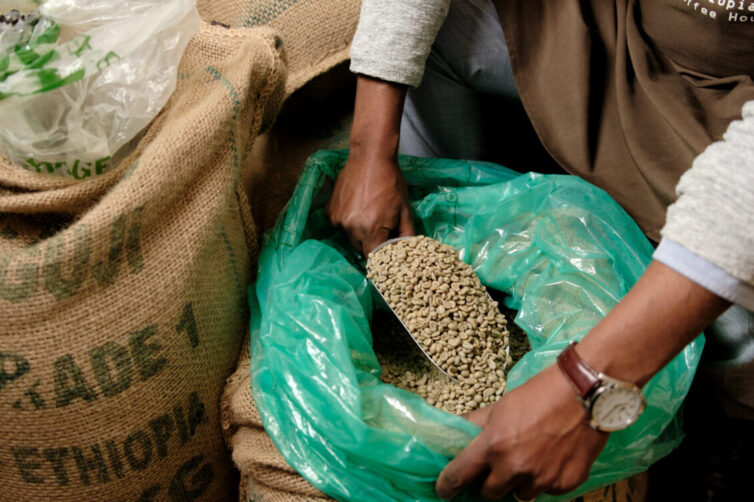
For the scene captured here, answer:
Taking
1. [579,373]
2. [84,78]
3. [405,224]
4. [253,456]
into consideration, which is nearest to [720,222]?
[579,373]

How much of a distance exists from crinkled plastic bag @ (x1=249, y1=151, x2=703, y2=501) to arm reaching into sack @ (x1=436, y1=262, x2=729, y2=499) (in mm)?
49

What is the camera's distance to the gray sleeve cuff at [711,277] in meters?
0.52

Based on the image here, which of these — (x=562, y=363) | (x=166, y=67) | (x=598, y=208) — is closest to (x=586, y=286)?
(x=598, y=208)

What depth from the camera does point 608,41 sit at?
0.84 metres

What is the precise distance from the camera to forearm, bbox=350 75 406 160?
852 millimetres

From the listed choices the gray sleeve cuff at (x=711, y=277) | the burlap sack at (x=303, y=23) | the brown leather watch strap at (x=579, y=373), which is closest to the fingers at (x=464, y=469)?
the brown leather watch strap at (x=579, y=373)

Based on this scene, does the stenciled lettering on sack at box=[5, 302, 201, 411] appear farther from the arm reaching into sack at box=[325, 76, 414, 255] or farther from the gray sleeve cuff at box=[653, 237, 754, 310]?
the gray sleeve cuff at box=[653, 237, 754, 310]

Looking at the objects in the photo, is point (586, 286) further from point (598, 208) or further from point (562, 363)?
point (562, 363)

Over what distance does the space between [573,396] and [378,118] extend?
0.47 meters

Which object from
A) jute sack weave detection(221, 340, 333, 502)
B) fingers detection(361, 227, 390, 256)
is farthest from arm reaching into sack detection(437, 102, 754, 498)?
fingers detection(361, 227, 390, 256)

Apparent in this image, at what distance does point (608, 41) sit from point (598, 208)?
0.78ft

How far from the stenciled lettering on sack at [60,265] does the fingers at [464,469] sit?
414 millimetres

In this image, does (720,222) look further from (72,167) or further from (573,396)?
(72,167)

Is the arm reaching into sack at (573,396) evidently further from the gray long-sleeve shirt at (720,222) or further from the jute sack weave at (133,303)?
the jute sack weave at (133,303)
